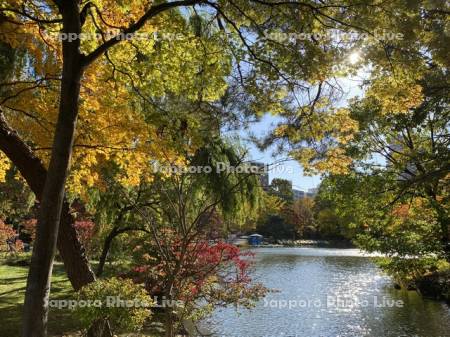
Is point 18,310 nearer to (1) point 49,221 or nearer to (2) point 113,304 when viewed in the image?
(2) point 113,304

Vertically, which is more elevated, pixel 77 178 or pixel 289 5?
pixel 289 5

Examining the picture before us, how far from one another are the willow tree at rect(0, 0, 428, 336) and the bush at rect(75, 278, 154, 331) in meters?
0.78

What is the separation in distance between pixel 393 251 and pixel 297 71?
21.1 ft

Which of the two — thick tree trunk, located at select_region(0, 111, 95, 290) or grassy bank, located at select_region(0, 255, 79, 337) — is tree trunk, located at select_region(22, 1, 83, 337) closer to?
thick tree trunk, located at select_region(0, 111, 95, 290)

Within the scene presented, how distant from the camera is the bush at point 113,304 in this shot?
14.3 feet

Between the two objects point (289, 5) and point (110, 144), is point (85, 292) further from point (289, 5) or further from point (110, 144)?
point (289, 5)

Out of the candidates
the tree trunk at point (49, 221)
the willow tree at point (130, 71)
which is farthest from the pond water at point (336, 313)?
the tree trunk at point (49, 221)

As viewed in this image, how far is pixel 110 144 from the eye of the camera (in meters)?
5.59

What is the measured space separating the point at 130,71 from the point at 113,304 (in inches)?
121

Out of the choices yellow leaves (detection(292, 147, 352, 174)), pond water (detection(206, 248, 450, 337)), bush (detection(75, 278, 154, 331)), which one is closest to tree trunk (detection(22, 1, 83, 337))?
bush (detection(75, 278, 154, 331))

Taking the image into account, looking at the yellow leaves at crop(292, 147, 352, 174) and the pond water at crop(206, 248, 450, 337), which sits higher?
the yellow leaves at crop(292, 147, 352, 174)

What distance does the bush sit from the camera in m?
4.35

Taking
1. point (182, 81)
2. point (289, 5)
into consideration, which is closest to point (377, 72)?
point (289, 5)

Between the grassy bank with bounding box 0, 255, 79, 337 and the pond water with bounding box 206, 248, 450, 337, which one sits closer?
the grassy bank with bounding box 0, 255, 79, 337
